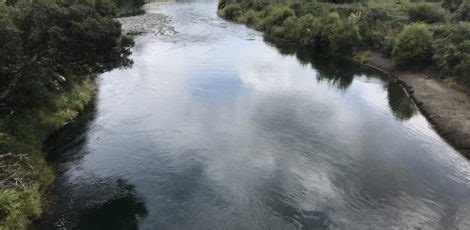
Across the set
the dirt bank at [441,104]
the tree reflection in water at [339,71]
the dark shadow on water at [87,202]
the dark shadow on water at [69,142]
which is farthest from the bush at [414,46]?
the dark shadow on water at [87,202]

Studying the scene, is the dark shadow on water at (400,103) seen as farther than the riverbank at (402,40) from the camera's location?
No

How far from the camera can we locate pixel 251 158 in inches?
1565

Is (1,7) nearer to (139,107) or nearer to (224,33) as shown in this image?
(139,107)

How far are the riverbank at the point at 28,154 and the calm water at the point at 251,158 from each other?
1240 mm

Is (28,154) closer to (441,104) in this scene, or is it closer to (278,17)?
(441,104)

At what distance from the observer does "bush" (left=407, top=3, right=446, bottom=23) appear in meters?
104

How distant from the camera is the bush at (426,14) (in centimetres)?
10406

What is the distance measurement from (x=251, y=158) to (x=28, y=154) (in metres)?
18.7

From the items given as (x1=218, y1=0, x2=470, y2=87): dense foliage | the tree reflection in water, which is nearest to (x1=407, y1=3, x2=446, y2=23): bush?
(x1=218, y1=0, x2=470, y2=87): dense foliage

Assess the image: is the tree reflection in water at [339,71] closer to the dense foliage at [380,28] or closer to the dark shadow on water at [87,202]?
the dense foliage at [380,28]

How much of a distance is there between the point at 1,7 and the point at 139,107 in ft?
64.1

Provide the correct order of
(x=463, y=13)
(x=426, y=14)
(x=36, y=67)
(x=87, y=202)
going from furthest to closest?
1. (x=426, y=14)
2. (x=463, y=13)
3. (x=36, y=67)
4. (x=87, y=202)

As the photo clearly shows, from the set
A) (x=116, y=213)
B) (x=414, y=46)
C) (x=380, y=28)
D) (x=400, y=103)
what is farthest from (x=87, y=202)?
(x=380, y=28)

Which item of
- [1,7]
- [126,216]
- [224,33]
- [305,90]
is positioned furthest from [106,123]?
[224,33]
